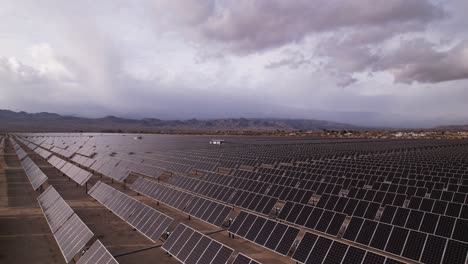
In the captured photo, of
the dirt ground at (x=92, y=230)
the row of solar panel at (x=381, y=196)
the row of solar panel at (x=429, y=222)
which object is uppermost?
the row of solar panel at (x=429, y=222)

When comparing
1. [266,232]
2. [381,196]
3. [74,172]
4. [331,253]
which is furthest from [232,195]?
[74,172]

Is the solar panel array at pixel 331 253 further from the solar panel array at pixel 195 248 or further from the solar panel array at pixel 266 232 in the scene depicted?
the solar panel array at pixel 195 248

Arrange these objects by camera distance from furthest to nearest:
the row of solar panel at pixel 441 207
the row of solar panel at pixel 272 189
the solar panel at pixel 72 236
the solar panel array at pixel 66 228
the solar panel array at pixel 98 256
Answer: the row of solar panel at pixel 272 189
the row of solar panel at pixel 441 207
the solar panel array at pixel 66 228
the solar panel at pixel 72 236
the solar panel array at pixel 98 256

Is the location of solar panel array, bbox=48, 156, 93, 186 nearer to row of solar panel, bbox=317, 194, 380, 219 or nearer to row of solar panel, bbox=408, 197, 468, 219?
row of solar panel, bbox=317, 194, 380, 219

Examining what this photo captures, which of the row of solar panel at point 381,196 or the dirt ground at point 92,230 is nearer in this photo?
the dirt ground at point 92,230

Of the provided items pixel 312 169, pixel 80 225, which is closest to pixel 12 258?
pixel 80 225

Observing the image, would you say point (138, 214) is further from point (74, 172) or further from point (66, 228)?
point (74, 172)

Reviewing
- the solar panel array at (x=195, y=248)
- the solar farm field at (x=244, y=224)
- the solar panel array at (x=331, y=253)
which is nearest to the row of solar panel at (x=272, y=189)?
the solar farm field at (x=244, y=224)

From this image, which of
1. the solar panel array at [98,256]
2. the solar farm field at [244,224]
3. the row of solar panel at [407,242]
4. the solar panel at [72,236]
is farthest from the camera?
the solar panel at [72,236]
